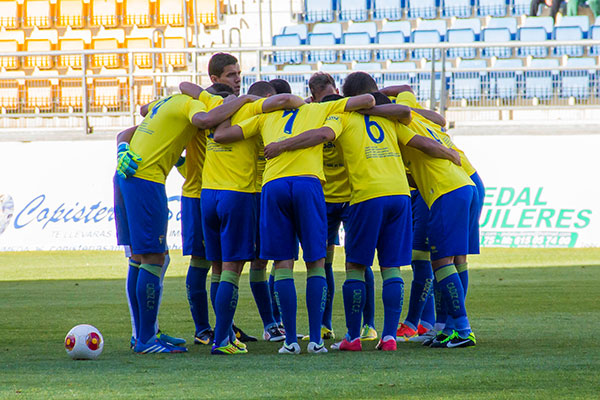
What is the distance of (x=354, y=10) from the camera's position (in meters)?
24.9

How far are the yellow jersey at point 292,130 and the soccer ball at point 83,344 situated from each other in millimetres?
1574

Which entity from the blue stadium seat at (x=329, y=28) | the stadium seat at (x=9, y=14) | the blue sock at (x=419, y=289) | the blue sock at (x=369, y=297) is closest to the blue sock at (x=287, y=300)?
the blue sock at (x=369, y=297)

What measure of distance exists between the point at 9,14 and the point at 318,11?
9176 mm

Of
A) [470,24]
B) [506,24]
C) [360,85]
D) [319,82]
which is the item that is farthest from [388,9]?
[360,85]

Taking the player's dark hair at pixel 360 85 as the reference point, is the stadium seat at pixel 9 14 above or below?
above

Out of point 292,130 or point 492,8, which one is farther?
point 492,8

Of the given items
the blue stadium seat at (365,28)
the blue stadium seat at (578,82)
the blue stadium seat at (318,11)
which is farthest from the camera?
the blue stadium seat at (318,11)

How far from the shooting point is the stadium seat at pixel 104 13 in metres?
26.2

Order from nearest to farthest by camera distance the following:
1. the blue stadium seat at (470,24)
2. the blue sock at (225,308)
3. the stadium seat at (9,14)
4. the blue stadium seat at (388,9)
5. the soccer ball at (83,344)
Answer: the soccer ball at (83,344) → the blue sock at (225,308) → the blue stadium seat at (470,24) → the blue stadium seat at (388,9) → the stadium seat at (9,14)

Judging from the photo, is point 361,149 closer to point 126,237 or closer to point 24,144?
point 126,237

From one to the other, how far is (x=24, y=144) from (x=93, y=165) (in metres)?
1.63

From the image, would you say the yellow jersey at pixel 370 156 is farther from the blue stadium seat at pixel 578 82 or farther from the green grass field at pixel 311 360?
the blue stadium seat at pixel 578 82

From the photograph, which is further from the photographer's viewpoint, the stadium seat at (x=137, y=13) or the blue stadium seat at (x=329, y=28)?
the stadium seat at (x=137, y=13)

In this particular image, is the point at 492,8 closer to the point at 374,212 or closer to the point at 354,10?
the point at 354,10
